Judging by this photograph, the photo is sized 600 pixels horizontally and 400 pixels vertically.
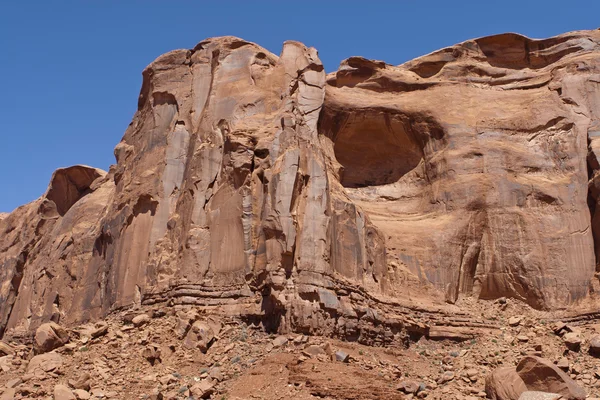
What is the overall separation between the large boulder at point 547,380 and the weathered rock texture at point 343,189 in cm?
475

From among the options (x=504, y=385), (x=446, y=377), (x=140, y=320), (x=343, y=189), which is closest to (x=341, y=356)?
(x=446, y=377)

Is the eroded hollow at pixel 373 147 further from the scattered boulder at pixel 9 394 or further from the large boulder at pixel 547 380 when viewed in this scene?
the scattered boulder at pixel 9 394

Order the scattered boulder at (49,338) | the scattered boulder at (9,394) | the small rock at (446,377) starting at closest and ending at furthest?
the scattered boulder at (9,394) < the small rock at (446,377) < the scattered boulder at (49,338)

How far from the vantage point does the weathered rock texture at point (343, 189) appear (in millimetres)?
26219

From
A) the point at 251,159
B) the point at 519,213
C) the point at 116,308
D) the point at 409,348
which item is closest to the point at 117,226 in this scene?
the point at 116,308

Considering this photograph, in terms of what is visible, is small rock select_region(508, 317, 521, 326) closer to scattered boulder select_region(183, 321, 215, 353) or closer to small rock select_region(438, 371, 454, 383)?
small rock select_region(438, 371, 454, 383)

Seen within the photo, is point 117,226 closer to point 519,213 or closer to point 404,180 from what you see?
point 404,180

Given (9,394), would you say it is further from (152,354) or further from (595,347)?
(595,347)

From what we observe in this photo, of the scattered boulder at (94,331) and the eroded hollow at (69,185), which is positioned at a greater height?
the eroded hollow at (69,185)

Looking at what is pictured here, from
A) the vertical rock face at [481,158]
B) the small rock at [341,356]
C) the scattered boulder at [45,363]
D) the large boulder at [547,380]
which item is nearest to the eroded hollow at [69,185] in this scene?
the vertical rock face at [481,158]

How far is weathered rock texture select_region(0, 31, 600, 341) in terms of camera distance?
2622cm

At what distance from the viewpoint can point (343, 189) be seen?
30.2 m

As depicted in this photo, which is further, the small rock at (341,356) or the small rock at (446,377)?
the small rock at (446,377)

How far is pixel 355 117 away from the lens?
3272cm
